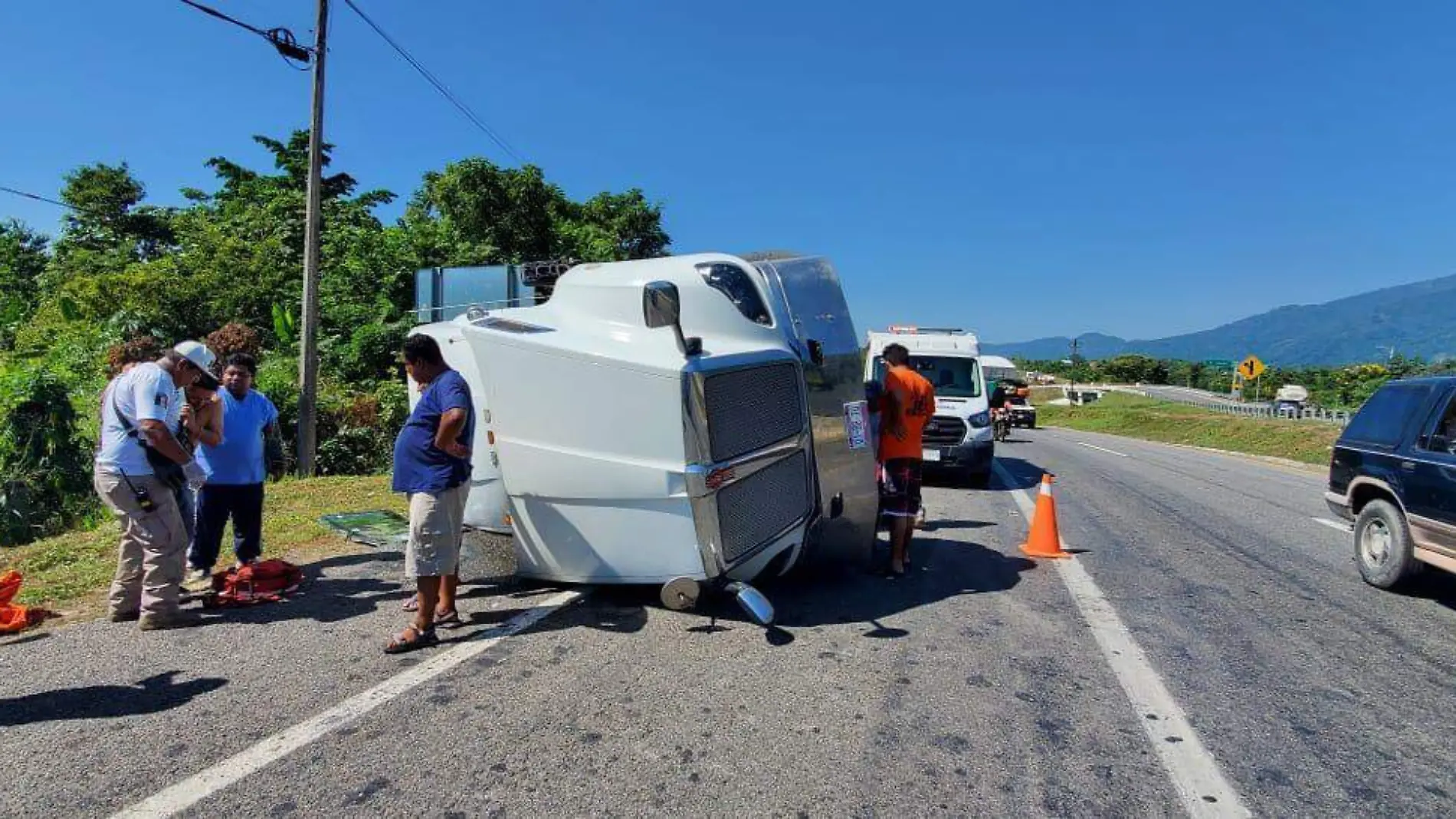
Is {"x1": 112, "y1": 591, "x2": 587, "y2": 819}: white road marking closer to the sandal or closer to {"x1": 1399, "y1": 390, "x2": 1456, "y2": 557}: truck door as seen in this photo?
the sandal

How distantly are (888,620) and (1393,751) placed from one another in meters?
2.51

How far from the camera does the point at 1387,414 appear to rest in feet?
20.7

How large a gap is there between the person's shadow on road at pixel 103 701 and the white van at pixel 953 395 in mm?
9235

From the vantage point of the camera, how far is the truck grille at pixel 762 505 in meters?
4.67

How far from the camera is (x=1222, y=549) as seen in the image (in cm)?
762

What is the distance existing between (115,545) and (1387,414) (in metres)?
11.4

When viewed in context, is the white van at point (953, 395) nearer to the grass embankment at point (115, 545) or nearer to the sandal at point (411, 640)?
the grass embankment at point (115, 545)

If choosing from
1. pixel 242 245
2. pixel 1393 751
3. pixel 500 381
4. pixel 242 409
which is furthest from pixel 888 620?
pixel 242 245

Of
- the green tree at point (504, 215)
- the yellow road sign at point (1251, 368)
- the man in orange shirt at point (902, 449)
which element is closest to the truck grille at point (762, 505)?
the man in orange shirt at point (902, 449)

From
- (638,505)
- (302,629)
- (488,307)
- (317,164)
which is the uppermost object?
(317,164)

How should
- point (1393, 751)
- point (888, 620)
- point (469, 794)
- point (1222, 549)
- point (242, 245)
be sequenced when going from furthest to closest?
1. point (242, 245)
2. point (1222, 549)
3. point (888, 620)
4. point (1393, 751)
5. point (469, 794)

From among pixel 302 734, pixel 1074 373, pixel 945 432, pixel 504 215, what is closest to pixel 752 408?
pixel 302 734

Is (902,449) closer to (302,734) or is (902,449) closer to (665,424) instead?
(665,424)

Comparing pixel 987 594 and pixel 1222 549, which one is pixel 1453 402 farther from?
pixel 987 594
